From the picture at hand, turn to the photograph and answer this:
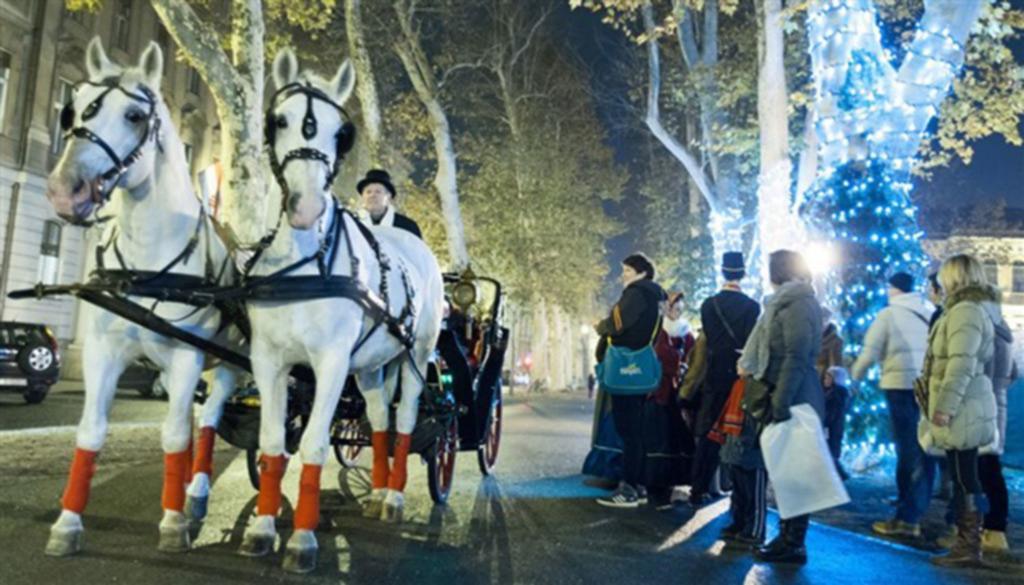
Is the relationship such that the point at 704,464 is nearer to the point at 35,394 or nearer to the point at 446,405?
the point at 446,405

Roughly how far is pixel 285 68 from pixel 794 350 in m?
3.64

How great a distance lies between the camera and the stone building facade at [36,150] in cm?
2144

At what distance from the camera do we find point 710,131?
20750 mm

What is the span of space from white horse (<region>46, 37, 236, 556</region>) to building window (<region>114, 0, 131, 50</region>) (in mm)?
25088

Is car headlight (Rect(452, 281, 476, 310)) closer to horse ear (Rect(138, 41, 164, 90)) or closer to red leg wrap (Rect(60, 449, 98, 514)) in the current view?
horse ear (Rect(138, 41, 164, 90))

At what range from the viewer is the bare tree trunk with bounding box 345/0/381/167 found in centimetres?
1683

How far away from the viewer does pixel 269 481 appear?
434cm

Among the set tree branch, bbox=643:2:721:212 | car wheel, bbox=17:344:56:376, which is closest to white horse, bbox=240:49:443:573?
car wheel, bbox=17:344:56:376

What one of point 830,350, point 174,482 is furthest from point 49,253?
point 830,350

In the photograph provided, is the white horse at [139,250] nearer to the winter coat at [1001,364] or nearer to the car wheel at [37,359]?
the winter coat at [1001,364]

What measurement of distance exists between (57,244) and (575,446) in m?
18.3

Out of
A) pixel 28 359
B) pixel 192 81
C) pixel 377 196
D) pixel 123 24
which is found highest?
pixel 123 24

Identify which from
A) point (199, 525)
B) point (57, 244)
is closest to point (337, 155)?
point (199, 525)

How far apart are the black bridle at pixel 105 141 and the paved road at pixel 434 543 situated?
1.97 meters
